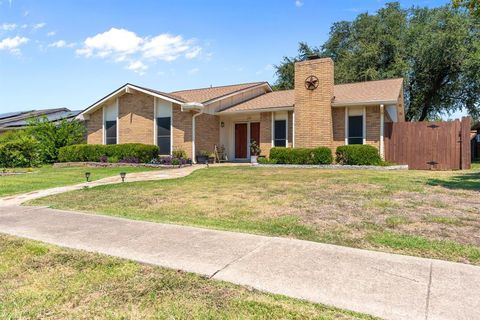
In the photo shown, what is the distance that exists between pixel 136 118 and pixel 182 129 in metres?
3.37

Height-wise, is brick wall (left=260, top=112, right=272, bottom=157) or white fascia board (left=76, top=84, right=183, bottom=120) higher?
white fascia board (left=76, top=84, right=183, bottom=120)

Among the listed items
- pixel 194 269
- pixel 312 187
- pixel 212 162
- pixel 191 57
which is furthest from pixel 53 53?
pixel 194 269

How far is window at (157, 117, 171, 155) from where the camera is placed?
63.9 feet

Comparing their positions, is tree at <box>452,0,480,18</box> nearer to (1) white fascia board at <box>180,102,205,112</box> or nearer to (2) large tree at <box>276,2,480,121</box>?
(1) white fascia board at <box>180,102,205,112</box>

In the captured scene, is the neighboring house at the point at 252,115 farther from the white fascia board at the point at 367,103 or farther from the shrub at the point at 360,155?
the shrub at the point at 360,155

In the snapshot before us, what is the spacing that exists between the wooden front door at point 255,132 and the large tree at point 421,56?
11.5 metres

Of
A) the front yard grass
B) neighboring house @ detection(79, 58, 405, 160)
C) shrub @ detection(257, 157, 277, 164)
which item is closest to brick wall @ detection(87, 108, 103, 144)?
neighboring house @ detection(79, 58, 405, 160)

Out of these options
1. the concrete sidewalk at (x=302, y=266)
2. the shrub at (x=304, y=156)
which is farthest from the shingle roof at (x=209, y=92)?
the concrete sidewalk at (x=302, y=266)

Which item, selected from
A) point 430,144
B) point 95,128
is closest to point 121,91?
point 95,128

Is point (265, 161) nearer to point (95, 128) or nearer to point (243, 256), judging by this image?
point (95, 128)

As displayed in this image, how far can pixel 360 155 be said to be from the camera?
15.3m

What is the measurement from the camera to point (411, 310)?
269 centimetres

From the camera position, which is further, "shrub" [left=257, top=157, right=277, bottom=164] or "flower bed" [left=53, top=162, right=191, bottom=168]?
"flower bed" [left=53, top=162, right=191, bottom=168]

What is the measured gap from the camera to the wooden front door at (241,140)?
20691 millimetres
